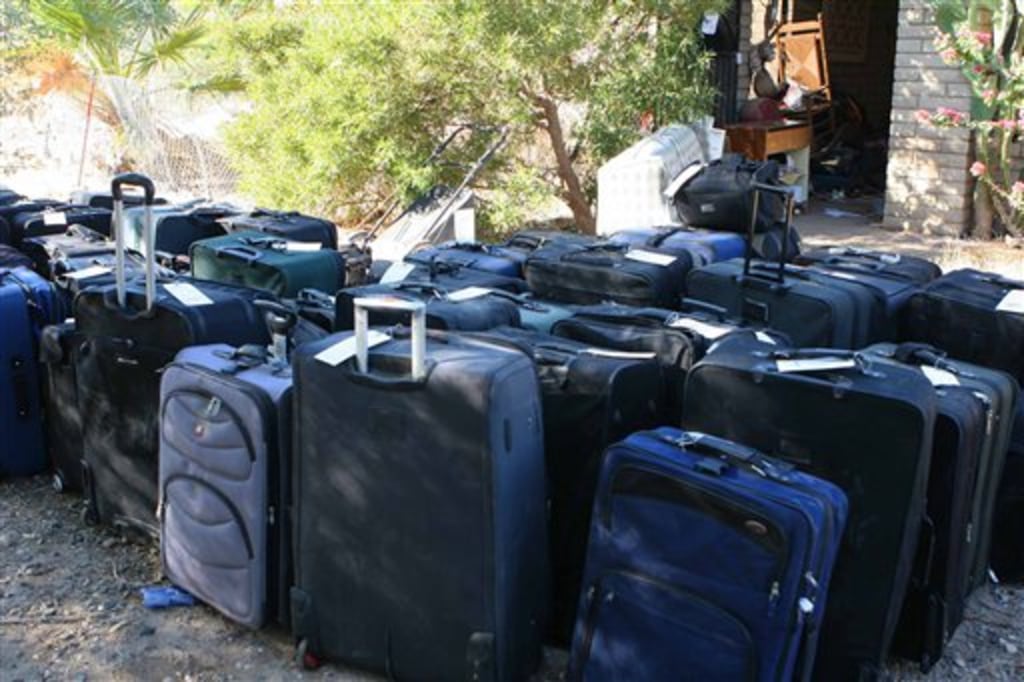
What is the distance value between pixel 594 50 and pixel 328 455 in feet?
20.5

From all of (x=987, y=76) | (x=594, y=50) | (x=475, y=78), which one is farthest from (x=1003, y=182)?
(x=475, y=78)

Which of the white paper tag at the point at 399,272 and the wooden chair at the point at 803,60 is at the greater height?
the wooden chair at the point at 803,60

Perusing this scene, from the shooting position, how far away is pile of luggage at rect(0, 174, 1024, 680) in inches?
92.9

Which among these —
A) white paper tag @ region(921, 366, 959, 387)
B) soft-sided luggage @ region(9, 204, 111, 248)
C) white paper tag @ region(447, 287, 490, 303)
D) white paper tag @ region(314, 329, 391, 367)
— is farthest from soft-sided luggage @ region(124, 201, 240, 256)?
white paper tag @ region(921, 366, 959, 387)

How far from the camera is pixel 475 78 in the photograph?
7938mm

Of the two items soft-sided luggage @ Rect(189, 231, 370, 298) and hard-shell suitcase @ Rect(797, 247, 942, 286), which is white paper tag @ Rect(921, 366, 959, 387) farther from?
soft-sided luggage @ Rect(189, 231, 370, 298)

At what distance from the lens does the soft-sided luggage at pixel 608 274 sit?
394cm

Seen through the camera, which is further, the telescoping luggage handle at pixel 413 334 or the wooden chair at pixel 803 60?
the wooden chair at pixel 803 60

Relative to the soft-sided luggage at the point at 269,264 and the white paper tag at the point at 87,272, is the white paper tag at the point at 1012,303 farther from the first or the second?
the white paper tag at the point at 87,272

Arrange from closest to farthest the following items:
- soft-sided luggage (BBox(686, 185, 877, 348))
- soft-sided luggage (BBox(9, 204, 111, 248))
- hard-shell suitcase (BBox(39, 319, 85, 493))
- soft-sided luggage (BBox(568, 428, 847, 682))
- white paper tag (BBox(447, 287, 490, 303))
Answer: soft-sided luggage (BBox(568, 428, 847, 682))
white paper tag (BBox(447, 287, 490, 303))
soft-sided luggage (BBox(686, 185, 877, 348))
hard-shell suitcase (BBox(39, 319, 85, 493))
soft-sided luggage (BBox(9, 204, 111, 248))

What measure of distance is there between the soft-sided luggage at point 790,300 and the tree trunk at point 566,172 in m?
4.70

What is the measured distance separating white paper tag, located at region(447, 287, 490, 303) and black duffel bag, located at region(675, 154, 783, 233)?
189 centimetres

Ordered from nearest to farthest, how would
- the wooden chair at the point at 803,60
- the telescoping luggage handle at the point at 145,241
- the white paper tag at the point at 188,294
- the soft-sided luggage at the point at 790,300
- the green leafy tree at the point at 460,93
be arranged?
the telescoping luggage handle at the point at 145,241 < the white paper tag at the point at 188,294 < the soft-sided luggage at the point at 790,300 < the green leafy tree at the point at 460,93 < the wooden chair at the point at 803,60

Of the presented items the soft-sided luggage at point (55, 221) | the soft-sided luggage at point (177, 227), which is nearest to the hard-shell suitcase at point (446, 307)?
the soft-sided luggage at point (177, 227)
